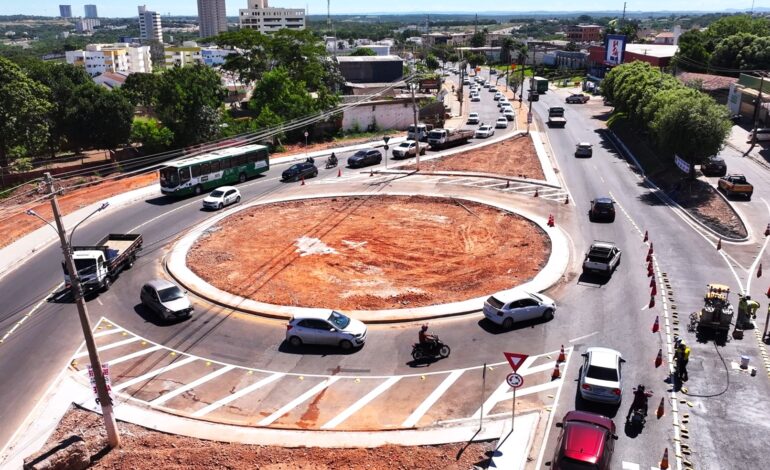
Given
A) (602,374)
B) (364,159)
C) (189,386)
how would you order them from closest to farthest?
(602,374) → (189,386) → (364,159)

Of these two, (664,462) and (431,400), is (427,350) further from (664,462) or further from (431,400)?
(664,462)

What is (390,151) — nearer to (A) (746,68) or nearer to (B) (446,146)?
(B) (446,146)

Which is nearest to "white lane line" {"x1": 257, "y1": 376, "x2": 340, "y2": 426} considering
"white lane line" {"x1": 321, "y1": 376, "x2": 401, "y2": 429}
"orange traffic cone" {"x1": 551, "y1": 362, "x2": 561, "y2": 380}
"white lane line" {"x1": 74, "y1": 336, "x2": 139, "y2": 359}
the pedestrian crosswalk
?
the pedestrian crosswalk

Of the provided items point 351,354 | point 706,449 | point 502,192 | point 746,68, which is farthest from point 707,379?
point 746,68

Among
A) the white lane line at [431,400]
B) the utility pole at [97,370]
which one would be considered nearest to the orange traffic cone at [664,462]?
the white lane line at [431,400]

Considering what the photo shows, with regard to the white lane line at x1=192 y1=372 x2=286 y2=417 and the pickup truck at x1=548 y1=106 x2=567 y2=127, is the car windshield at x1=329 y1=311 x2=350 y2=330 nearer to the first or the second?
the white lane line at x1=192 y1=372 x2=286 y2=417

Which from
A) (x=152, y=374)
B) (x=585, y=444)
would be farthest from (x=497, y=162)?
(x=585, y=444)

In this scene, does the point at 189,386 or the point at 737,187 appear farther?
the point at 737,187
